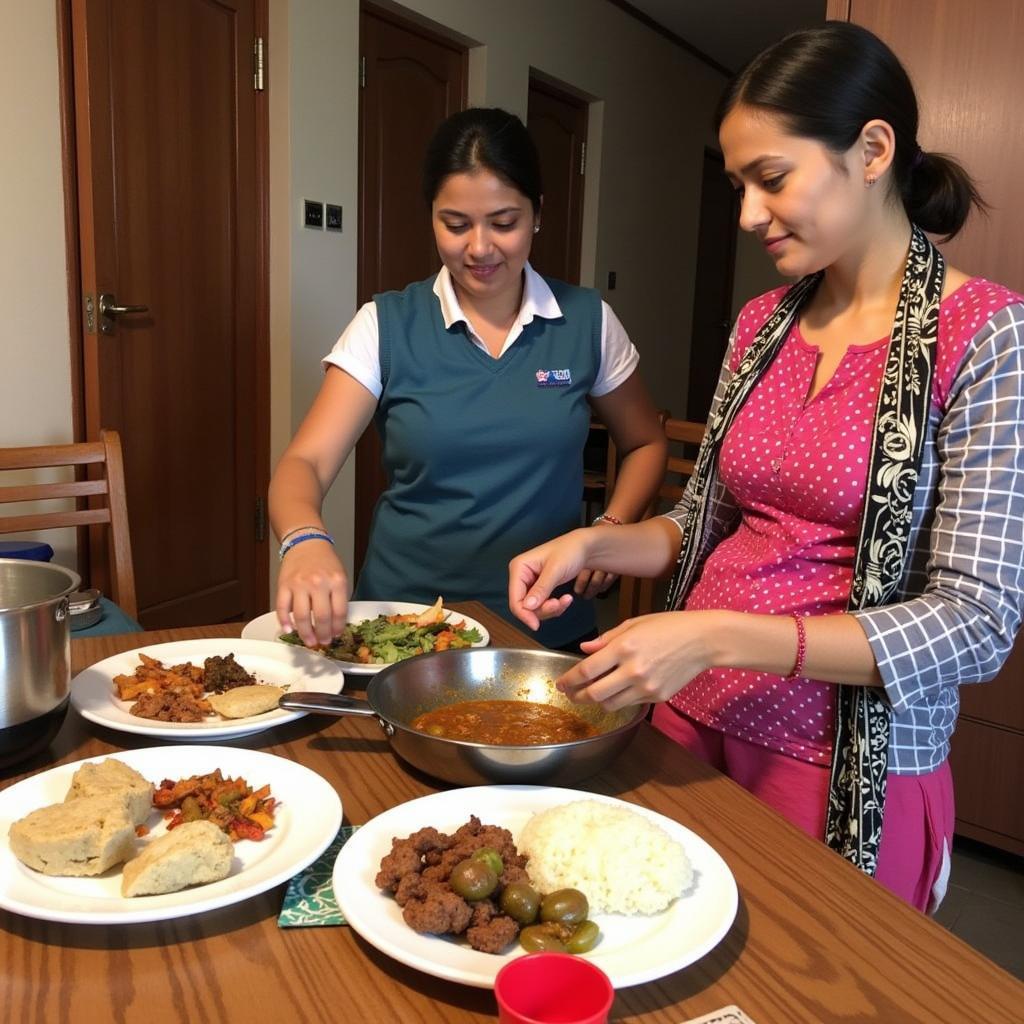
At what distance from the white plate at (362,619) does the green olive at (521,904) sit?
1.85 ft

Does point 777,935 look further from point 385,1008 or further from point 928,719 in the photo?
point 928,719

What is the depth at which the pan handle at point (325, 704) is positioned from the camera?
3.57ft

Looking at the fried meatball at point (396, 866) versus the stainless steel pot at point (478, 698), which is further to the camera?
the stainless steel pot at point (478, 698)

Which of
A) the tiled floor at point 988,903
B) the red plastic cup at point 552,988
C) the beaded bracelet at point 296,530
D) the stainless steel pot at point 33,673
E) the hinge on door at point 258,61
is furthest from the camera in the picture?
the hinge on door at point 258,61

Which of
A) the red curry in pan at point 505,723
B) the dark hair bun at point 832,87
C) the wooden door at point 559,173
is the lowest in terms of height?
the red curry in pan at point 505,723

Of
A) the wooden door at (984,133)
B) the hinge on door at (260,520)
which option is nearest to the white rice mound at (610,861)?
the wooden door at (984,133)

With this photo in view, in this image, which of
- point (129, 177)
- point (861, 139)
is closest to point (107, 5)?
point (129, 177)

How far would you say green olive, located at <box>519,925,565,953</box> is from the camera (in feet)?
2.49

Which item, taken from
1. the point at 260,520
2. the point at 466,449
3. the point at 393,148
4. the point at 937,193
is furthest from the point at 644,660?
the point at 393,148

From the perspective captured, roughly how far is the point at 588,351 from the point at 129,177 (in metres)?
1.93

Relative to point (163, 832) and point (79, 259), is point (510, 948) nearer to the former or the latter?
point (163, 832)

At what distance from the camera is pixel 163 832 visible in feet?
3.07

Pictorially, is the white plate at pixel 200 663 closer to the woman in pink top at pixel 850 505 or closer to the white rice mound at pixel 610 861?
the woman in pink top at pixel 850 505

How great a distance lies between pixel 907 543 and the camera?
1143 mm
